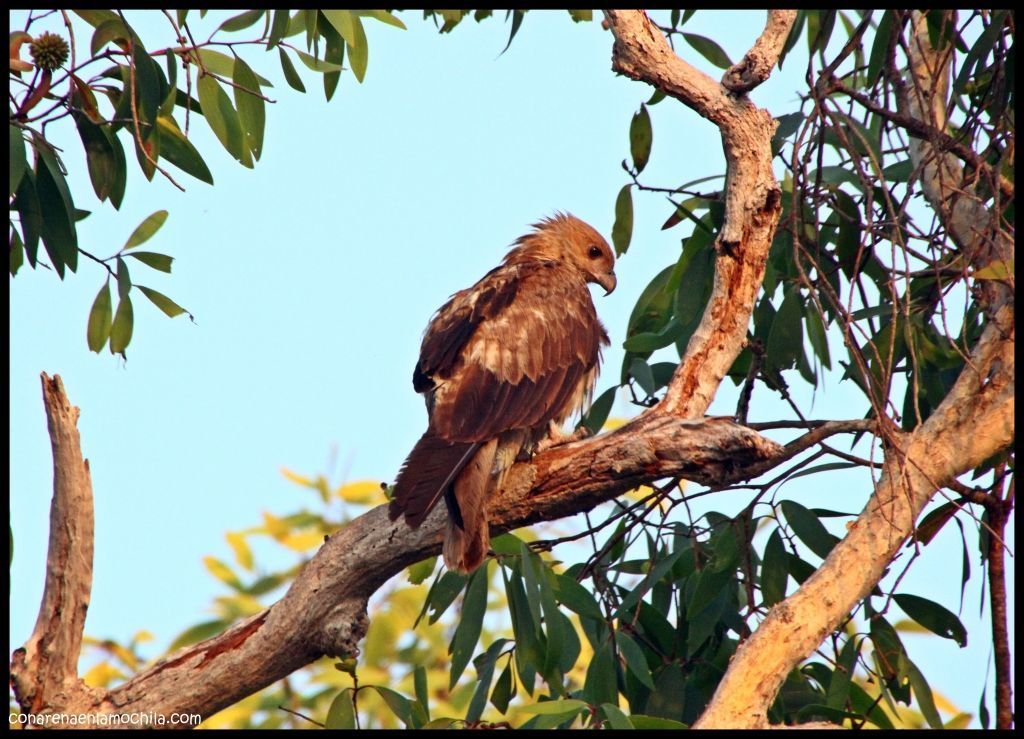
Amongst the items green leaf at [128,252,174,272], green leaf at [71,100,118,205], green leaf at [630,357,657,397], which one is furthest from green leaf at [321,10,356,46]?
green leaf at [630,357,657,397]

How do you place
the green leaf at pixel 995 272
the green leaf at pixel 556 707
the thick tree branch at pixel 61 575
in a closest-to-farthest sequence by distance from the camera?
the green leaf at pixel 995 272, the green leaf at pixel 556 707, the thick tree branch at pixel 61 575

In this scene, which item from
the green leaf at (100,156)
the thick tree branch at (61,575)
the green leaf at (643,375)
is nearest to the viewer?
the thick tree branch at (61,575)

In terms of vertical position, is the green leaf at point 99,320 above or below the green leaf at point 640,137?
below

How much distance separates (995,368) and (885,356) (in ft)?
1.78

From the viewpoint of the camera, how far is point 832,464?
3.87 m

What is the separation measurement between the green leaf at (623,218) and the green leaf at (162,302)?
1787 millimetres

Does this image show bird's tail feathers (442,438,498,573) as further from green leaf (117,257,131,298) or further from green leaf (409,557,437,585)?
green leaf (117,257,131,298)

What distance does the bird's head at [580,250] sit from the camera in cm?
593

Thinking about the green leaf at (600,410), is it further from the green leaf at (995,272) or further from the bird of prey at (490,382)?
the green leaf at (995,272)

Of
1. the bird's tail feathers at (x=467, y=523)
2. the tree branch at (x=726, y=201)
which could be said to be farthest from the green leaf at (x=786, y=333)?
the bird's tail feathers at (x=467, y=523)

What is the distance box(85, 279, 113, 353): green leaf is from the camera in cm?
431

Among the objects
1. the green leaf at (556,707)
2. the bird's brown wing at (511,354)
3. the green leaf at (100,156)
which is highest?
the green leaf at (100,156)

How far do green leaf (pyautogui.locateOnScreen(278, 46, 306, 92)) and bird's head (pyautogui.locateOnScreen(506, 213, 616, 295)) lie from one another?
1.84m

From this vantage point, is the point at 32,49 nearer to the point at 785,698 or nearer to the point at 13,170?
the point at 13,170
